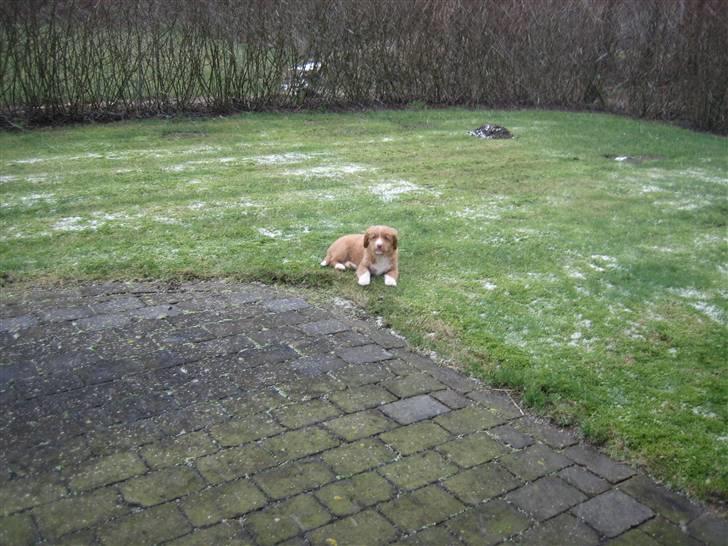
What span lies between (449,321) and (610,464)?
1668mm

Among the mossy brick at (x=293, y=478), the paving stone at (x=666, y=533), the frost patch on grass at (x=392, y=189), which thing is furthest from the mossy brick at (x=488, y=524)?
the frost patch on grass at (x=392, y=189)

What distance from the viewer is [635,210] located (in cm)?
798

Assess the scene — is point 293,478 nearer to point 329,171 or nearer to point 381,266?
point 381,266

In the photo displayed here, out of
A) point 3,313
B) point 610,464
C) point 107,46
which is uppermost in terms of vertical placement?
point 107,46

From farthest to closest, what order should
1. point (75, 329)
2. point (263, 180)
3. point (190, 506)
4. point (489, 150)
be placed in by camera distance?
point (489, 150), point (263, 180), point (75, 329), point (190, 506)

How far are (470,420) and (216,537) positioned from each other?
1.47m

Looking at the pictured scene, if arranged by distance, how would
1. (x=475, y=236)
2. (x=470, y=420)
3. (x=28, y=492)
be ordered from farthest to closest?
(x=475, y=236)
(x=470, y=420)
(x=28, y=492)

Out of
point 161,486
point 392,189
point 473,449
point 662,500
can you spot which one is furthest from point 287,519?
point 392,189

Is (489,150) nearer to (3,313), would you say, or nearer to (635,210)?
(635,210)

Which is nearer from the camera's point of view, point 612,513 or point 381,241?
point 612,513

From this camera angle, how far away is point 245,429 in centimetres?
361

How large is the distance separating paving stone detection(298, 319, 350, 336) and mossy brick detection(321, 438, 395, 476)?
131 centimetres

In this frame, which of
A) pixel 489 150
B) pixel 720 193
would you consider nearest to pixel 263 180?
pixel 489 150

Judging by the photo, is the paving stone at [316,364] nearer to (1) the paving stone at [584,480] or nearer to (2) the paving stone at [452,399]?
(2) the paving stone at [452,399]
